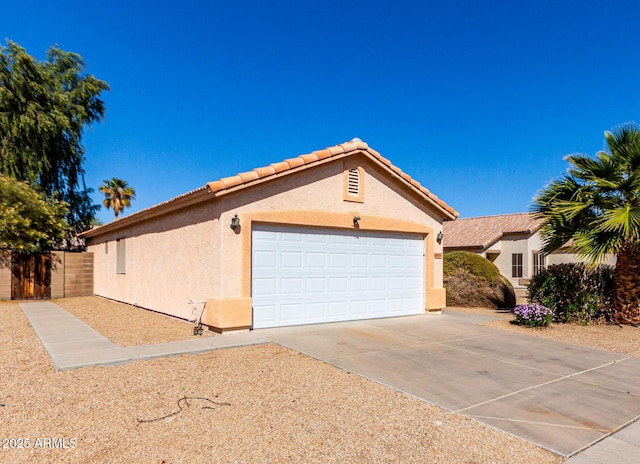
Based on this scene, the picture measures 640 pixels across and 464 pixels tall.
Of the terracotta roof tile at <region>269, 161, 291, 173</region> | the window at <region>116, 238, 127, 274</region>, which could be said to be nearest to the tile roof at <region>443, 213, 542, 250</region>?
the terracotta roof tile at <region>269, 161, 291, 173</region>

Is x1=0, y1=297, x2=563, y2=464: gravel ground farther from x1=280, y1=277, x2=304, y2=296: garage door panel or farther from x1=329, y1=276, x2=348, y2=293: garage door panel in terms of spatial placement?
x1=329, y1=276, x2=348, y2=293: garage door panel

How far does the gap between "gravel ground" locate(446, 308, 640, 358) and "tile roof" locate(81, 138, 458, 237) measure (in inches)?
166

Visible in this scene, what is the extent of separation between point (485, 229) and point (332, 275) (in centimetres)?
2258

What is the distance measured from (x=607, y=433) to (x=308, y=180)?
7910 millimetres

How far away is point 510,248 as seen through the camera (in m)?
28.2

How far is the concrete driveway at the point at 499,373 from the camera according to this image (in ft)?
15.3

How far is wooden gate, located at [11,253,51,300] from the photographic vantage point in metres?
17.5

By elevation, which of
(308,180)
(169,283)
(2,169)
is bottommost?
(169,283)

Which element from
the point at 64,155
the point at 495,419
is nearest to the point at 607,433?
the point at 495,419

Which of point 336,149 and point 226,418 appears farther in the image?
point 336,149

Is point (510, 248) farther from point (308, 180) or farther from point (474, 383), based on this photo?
point (474, 383)

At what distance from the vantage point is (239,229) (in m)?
9.47

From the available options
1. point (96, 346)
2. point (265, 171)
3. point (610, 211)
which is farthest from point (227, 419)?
point (610, 211)

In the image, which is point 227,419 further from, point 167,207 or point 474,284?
point 474,284
